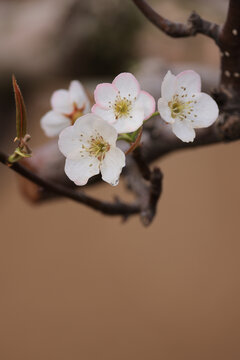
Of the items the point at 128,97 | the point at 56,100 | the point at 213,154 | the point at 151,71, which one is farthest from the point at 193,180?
the point at 128,97

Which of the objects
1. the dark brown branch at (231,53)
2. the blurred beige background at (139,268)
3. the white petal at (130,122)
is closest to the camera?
the white petal at (130,122)

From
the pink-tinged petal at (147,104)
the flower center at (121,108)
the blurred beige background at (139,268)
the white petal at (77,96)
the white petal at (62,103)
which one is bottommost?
the blurred beige background at (139,268)

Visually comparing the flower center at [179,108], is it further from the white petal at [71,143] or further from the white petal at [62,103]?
the white petal at [62,103]

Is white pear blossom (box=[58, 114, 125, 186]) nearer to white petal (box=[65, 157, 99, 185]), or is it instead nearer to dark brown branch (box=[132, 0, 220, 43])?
white petal (box=[65, 157, 99, 185])

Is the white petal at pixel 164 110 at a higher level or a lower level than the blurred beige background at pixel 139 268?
higher

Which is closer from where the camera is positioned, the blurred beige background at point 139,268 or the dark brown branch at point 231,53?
the dark brown branch at point 231,53

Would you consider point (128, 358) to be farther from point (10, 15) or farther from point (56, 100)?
point (10, 15)

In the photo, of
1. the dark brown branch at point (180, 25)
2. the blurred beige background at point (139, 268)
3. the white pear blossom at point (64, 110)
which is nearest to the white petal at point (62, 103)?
the white pear blossom at point (64, 110)

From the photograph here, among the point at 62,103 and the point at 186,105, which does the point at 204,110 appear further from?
the point at 62,103

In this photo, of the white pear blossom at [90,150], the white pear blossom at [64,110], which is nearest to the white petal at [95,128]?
the white pear blossom at [90,150]

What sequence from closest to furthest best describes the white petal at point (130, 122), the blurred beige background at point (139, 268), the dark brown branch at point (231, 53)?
the white petal at point (130, 122)
the dark brown branch at point (231, 53)
the blurred beige background at point (139, 268)

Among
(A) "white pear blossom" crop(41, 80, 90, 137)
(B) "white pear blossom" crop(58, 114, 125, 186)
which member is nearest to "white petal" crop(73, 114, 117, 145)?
(B) "white pear blossom" crop(58, 114, 125, 186)
